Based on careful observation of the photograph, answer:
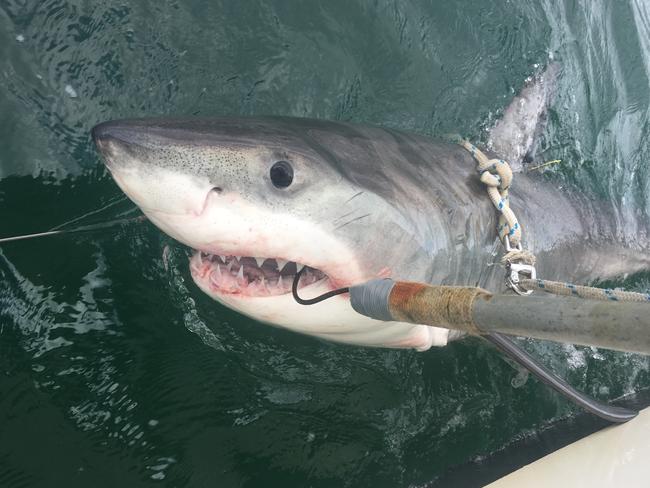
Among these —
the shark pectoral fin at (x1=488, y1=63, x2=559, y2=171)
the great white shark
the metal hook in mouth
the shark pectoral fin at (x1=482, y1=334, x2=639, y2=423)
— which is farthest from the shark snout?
the shark pectoral fin at (x1=488, y1=63, x2=559, y2=171)

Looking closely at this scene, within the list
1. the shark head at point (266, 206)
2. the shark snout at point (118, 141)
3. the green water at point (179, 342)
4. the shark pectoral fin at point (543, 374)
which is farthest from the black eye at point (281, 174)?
the green water at point (179, 342)

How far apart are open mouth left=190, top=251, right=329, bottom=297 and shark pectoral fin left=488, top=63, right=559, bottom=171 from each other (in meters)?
1.96

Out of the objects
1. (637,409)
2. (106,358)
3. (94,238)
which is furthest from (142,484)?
(637,409)

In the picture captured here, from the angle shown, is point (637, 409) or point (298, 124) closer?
point (298, 124)

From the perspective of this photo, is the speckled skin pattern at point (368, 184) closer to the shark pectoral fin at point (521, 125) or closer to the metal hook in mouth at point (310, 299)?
the metal hook in mouth at point (310, 299)

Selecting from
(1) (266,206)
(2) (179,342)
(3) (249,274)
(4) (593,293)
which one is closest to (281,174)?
(1) (266,206)

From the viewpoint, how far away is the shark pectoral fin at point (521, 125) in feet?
10.8

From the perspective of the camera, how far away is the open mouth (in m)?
1.62

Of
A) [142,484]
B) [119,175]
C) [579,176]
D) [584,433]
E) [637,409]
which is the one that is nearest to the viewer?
[119,175]

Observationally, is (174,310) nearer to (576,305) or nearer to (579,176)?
(576,305)

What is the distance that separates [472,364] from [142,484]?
65.7 inches

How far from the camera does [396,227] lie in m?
1.78

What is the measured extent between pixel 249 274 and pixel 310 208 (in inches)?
10.6

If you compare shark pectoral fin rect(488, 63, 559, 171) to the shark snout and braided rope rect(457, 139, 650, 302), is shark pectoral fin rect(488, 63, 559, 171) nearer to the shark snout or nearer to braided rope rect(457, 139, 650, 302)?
braided rope rect(457, 139, 650, 302)
